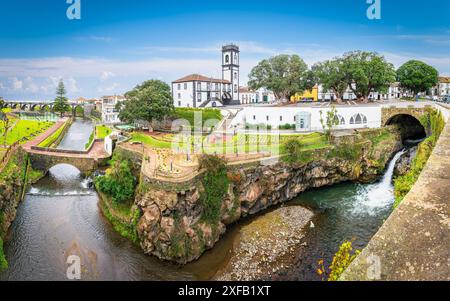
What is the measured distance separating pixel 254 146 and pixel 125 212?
15.6 m

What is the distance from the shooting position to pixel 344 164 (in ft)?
132

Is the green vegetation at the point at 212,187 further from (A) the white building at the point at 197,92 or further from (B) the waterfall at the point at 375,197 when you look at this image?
(A) the white building at the point at 197,92

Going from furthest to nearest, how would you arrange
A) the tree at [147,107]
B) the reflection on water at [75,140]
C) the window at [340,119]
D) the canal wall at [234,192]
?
the reflection on water at [75,140] → the window at [340,119] → the tree at [147,107] → the canal wall at [234,192]

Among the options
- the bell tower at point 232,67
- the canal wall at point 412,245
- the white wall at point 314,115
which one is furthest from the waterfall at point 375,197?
the bell tower at point 232,67

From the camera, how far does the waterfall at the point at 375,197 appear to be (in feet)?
103

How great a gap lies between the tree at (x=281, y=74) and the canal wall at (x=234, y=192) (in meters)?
19.7

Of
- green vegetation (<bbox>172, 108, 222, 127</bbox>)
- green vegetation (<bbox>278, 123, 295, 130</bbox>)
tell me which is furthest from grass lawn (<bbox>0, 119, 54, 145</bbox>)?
green vegetation (<bbox>278, 123, 295, 130</bbox>)

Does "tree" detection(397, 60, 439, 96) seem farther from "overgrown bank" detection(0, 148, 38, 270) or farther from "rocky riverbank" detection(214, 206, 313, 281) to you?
"overgrown bank" detection(0, 148, 38, 270)

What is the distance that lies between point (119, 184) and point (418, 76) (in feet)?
237

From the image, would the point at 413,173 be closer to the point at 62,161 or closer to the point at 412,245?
the point at 412,245

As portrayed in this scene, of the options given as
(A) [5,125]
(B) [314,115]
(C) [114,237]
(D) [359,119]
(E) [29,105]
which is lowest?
(C) [114,237]

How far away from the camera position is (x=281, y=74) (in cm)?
6203

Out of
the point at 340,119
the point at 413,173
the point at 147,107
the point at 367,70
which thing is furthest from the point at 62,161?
the point at 367,70

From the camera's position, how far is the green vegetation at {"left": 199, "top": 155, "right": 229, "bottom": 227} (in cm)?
2619
